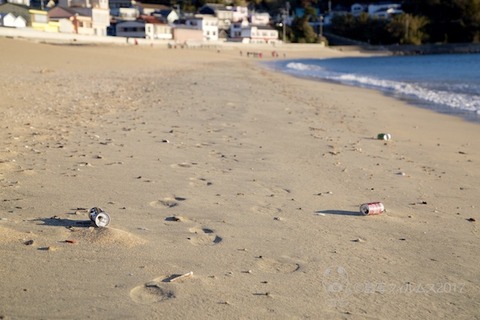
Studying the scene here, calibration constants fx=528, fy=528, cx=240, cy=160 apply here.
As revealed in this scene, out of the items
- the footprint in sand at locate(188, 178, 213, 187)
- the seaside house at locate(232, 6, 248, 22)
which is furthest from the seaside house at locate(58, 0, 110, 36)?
the footprint in sand at locate(188, 178, 213, 187)

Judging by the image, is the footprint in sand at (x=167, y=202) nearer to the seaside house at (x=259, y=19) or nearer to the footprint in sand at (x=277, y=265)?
the footprint in sand at (x=277, y=265)

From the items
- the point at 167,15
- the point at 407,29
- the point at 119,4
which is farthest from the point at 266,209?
the point at 407,29

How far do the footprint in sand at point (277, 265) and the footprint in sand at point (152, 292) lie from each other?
63cm

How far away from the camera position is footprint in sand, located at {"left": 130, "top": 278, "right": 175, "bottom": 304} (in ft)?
8.68

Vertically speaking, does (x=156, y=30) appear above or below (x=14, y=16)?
below

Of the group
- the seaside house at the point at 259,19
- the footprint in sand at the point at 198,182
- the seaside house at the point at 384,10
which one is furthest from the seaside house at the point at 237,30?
the footprint in sand at the point at 198,182

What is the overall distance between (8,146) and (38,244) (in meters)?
3.14

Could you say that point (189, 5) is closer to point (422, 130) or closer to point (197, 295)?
point (422, 130)

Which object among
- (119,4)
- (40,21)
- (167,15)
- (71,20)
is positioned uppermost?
(119,4)

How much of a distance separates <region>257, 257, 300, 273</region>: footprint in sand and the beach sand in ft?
0.05

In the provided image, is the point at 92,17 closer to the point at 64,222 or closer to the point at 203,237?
the point at 64,222

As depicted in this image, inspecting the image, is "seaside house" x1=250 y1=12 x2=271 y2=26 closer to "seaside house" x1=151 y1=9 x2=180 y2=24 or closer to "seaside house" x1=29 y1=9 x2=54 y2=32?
"seaside house" x1=151 y1=9 x2=180 y2=24

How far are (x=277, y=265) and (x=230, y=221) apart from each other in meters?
0.84

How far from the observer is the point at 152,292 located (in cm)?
273
